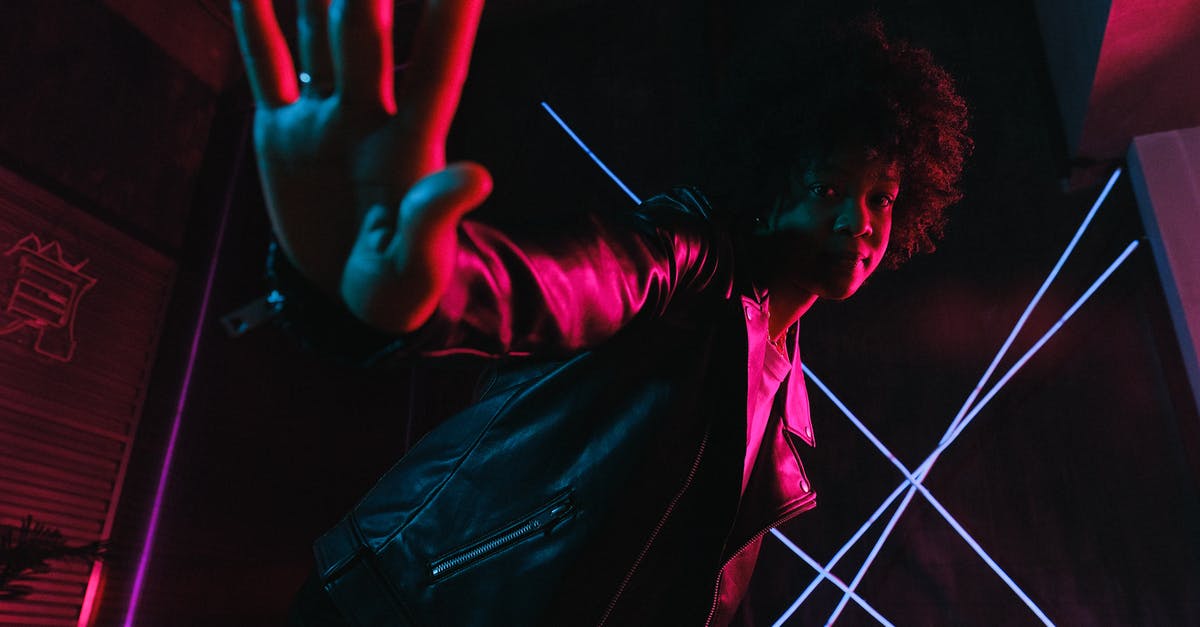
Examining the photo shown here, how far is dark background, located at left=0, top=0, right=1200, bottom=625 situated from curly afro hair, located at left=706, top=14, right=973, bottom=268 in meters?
0.23

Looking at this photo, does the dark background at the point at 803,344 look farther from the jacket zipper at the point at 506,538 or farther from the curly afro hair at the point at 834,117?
the jacket zipper at the point at 506,538

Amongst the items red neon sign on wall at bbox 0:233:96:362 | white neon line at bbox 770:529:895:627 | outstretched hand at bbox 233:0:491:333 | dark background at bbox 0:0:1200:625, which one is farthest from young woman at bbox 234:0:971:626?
red neon sign on wall at bbox 0:233:96:362

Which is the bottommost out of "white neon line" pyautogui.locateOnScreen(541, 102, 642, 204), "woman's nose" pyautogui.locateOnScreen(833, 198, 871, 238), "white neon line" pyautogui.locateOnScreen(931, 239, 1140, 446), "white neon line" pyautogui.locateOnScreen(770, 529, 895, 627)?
"white neon line" pyautogui.locateOnScreen(770, 529, 895, 627)

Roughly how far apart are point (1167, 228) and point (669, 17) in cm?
226

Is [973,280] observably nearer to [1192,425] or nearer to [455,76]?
[1192,425]

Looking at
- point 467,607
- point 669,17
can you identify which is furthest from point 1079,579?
point 669,17

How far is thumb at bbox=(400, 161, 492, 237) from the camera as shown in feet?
1.86

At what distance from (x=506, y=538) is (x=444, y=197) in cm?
63

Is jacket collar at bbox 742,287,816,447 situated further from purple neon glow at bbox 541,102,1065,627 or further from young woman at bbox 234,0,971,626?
purple neon glow at bbox 541,102,1065,627

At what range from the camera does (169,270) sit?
11.6 ft

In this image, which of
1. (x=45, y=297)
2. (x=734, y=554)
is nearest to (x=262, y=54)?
(x=734, y=554)

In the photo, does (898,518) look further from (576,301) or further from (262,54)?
(262,54)

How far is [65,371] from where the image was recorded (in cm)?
301

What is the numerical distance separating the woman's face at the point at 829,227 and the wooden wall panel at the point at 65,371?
2627mm
